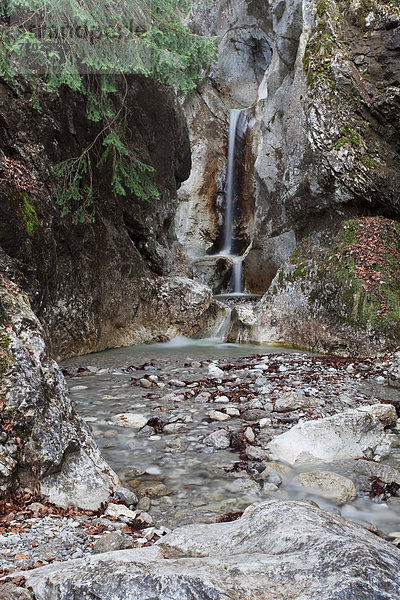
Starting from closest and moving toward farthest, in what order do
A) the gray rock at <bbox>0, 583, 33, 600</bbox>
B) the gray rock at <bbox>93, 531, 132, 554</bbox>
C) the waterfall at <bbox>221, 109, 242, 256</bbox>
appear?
1. the gray rock at <bbox>0, 583, 33, 600</bbox>
2. the gray rock at <bbox>93, 531, 132, 554</bbox>
3. the waterfall at <bbox>221, 109, 242, 256</bbox>

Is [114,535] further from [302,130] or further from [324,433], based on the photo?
[302,130]

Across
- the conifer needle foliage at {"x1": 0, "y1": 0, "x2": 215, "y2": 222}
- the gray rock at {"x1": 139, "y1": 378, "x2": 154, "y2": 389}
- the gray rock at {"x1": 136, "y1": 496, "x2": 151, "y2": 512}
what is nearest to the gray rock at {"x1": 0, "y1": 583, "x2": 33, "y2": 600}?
the gray rock at {"x1": 136, "y1": 496, "x2": 151, "y2": 512}

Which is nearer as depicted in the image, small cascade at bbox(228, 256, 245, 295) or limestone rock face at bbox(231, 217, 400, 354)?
limestone rock face at bbox(231, 217, 400, 354)

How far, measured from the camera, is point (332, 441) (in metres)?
4.30

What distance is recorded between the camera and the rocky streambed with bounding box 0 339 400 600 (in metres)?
1.50

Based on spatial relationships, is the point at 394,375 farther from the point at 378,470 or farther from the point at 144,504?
the point at 144,504

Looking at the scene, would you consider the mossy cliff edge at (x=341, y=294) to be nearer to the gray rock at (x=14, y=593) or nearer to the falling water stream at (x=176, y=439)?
the falling water stream at (x=176, y=439)

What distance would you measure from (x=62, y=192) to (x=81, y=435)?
6.38m

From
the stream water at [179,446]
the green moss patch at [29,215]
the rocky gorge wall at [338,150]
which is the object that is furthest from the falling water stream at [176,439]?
the green moss patch at [29,215]

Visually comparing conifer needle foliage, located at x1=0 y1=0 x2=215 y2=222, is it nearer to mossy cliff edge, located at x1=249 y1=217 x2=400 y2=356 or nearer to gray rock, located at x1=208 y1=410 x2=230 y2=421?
mossy cliff edge, located at x1=249 y1=217 x2=400 y2=356

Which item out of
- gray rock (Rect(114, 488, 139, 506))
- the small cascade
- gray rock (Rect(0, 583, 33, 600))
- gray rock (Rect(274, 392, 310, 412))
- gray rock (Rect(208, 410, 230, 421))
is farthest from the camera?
the small cascade

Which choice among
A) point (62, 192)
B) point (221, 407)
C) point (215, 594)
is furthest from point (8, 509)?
point (62, 192)

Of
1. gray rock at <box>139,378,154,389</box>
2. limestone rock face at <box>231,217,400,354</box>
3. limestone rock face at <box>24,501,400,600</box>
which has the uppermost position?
limestone rock face at <box>231,217,400,354</box>

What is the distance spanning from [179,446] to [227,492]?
38.7 inches
